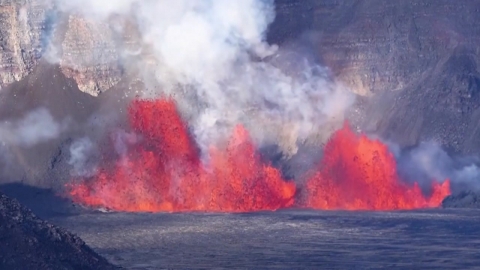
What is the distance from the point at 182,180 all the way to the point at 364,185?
12.8 metres

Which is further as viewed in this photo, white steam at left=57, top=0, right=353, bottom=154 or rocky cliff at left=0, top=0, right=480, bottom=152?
rocky cliff at left=0, top=0, right=480, bottom=152

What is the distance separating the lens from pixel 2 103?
84.2 meters

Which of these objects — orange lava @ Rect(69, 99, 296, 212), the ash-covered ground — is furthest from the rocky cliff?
the ash-covered ground

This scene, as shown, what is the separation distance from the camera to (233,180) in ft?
246

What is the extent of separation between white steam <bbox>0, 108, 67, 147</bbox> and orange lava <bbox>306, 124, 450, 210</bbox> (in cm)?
2077

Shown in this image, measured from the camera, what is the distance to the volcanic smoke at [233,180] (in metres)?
73.2

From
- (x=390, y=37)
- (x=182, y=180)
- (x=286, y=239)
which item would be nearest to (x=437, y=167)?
(x=390, y=37)

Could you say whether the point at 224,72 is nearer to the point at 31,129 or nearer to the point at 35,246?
the point at 31,129

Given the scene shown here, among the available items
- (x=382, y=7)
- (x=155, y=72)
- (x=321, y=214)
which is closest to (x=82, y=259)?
(x=321, y=214)

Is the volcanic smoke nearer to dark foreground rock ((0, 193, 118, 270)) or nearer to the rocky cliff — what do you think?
the rocky cliff

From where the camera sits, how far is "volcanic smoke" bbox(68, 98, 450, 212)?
7319 cm

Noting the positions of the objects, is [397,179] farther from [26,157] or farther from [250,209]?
[26,157]

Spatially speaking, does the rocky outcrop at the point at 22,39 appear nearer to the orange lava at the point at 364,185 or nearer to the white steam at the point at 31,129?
the white steam at the point at 31,129

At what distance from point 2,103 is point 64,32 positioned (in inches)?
300
